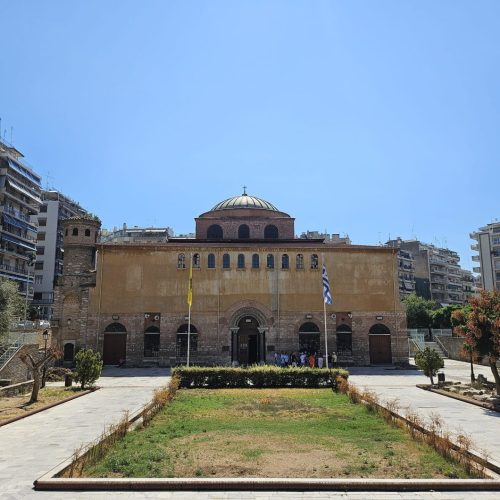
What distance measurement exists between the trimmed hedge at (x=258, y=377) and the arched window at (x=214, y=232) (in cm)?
2232

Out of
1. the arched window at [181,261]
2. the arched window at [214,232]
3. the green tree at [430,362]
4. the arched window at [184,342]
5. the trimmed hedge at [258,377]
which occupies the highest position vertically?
the arched window at [214,232]

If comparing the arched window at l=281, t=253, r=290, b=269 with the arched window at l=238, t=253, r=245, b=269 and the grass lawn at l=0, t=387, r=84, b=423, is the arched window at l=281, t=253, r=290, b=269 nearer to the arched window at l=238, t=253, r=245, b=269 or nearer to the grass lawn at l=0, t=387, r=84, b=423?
the arched window at l=238, t=253, r=245, b=269

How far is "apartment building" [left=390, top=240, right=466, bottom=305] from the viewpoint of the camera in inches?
3775

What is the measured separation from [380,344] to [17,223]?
46629 mm

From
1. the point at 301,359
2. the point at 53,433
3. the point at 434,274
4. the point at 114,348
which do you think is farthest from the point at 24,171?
the point at 434,274

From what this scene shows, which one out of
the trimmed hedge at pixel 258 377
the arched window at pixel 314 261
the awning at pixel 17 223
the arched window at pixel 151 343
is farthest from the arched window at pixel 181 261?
the awning at pixel 17 223

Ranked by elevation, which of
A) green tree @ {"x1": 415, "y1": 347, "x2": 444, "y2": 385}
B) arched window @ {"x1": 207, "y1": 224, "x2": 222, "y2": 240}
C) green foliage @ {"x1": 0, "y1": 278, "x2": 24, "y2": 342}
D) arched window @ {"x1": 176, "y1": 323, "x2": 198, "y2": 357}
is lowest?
green tree @ {"x1": 415, "y1": 347, "x2": 444, "y2": 385}

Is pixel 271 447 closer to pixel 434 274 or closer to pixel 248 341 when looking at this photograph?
pixel 248 341

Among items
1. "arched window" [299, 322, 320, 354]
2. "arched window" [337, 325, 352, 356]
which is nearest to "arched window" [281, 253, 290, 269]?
"arched window" [299, 322, 320, 354]

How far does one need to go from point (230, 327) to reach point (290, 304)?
4.82m

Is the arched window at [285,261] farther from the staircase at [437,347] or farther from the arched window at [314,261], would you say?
the staircase at [437,347]

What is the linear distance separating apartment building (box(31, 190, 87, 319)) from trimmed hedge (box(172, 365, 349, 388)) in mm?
49518

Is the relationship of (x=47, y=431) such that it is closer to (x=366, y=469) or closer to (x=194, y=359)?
(x=366, y=469)

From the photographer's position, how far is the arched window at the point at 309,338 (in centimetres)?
3631
